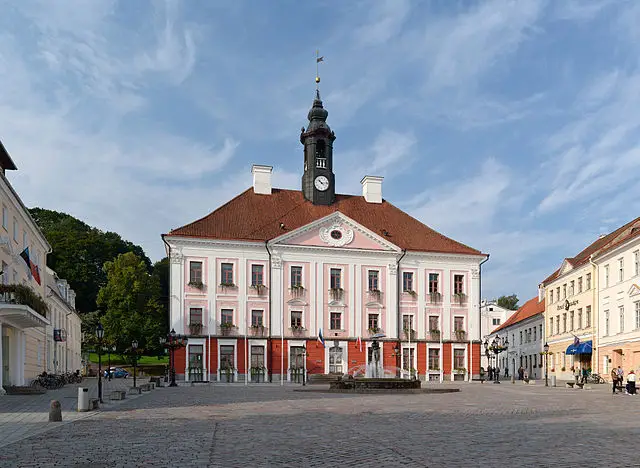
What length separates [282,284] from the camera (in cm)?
5309

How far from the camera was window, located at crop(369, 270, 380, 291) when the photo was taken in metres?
54.9

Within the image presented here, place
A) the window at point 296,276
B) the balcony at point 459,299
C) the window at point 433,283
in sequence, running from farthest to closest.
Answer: the balcony at point 459,299, the window at point 433,283, the window at point 296,276

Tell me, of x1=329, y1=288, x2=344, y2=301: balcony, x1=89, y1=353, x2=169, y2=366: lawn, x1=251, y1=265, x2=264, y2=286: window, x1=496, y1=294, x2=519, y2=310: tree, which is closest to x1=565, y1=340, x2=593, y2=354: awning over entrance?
x1=329, y1=288, x2=344, y2=301: balcony

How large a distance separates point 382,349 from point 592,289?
51.6ft

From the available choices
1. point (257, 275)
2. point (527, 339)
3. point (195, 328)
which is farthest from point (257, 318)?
point (527, 339)

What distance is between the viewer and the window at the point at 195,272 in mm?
51656

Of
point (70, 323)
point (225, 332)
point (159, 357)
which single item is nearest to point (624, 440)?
point (225, 332)

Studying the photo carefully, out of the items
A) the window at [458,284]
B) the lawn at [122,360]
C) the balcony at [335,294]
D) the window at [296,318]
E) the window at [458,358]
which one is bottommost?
the lawn at [122,360]

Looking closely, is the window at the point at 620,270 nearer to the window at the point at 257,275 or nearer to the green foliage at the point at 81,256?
the window at the point at 257,275

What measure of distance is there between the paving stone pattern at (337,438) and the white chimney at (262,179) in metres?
37.2

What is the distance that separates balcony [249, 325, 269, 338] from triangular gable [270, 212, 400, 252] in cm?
613

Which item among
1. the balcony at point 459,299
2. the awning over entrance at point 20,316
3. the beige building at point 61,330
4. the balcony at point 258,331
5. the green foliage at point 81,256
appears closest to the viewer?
the awning over entrance at point 20,316

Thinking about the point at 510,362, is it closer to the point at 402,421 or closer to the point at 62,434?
the point at 402,421

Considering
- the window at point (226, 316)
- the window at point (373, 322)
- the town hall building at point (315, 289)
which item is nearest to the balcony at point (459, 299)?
the town hall building at point (315, 289)
